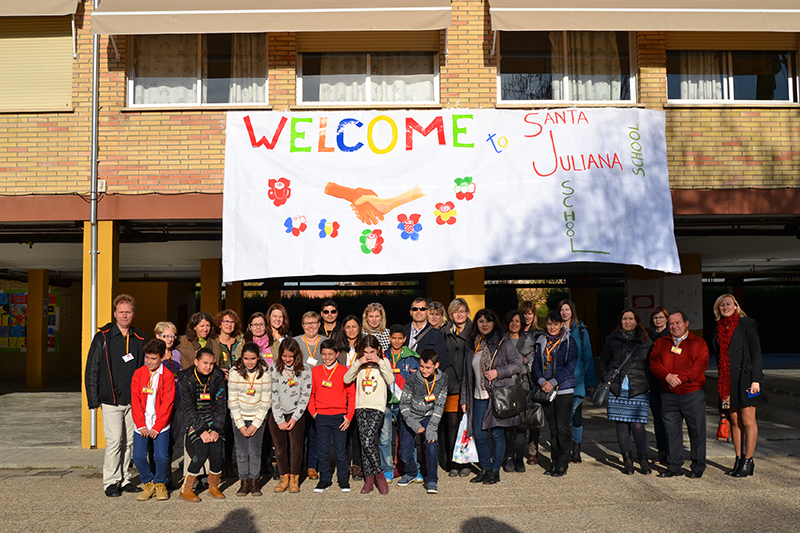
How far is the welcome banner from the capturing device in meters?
7.69

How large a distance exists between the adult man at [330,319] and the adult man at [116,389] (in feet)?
5.93

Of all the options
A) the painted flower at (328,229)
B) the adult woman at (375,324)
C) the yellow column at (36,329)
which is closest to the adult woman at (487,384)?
the adult woman at (375,324)

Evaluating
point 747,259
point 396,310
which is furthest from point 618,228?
point 396,310

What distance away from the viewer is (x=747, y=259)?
15.9 meters

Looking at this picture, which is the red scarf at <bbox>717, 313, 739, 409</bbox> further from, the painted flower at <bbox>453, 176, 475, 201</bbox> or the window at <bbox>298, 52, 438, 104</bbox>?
the window at <bbox>298, 52, 438, 104</bbox>

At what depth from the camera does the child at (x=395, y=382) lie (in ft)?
20.5

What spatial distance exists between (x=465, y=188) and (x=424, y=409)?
289 cm

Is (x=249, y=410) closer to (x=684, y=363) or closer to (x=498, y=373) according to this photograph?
(x=498, y=373)

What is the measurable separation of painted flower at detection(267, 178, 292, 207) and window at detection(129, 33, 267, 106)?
5.09ft

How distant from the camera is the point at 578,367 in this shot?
7.18 meters

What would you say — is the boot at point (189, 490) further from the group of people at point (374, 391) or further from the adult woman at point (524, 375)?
the adult woman at point (524, 375)

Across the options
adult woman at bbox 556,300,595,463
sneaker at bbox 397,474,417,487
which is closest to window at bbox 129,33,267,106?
adult woman at bbox 556,300,595,463

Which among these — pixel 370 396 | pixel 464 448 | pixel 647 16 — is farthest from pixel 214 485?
pixel 647 16

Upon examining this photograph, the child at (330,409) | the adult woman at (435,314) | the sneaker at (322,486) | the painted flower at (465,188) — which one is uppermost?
the painted flower at (465,188)
